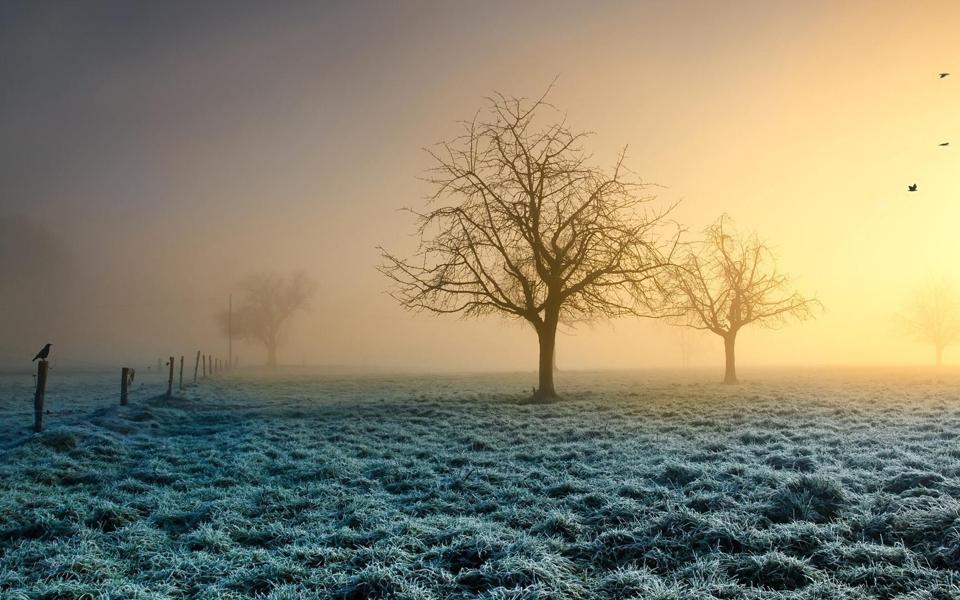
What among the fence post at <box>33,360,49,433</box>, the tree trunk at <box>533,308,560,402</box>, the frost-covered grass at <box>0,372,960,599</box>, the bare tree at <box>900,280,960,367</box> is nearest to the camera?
the frost-covered grass at <box>0,372,960,599</box>

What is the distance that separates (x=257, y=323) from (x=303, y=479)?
81085 mm

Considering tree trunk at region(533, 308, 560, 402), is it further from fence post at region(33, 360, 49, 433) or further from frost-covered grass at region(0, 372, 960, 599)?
fence post at region(33, 360, 49, 433)

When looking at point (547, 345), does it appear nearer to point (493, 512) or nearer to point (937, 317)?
point (493, 512)

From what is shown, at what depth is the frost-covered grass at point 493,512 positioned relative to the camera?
557cm

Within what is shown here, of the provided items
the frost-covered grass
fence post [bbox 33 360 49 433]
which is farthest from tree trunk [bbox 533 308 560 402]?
fence post [bbox 33 360 49 433]

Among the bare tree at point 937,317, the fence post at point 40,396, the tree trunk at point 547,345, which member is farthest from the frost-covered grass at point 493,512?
the bare tree at point 937,317

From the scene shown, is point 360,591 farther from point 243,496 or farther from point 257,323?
point 257,323

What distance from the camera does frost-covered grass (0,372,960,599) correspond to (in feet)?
18.3

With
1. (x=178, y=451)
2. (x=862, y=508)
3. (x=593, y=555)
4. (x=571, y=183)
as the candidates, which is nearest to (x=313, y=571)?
(x=593, y=555)

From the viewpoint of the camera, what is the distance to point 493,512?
26.2ft

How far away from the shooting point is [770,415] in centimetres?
1672

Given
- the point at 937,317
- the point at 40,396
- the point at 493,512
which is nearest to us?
the point at 493,512

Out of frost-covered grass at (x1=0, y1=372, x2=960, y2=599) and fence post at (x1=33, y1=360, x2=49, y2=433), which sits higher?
fence post at (x1=33, y1=360, x2=49, y2=433)

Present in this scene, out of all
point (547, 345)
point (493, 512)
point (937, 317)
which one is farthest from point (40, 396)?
point (937, 317)
